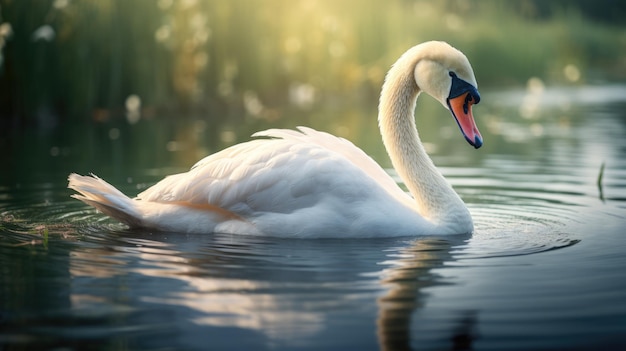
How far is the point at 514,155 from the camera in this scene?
1215cm

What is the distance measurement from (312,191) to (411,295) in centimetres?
181

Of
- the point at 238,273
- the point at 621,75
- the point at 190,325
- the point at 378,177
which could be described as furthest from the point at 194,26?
the point at 621,75

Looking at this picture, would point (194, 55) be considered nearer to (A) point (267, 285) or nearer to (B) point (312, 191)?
(B) point (312, 191)

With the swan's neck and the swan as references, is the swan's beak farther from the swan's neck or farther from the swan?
the swan's neck

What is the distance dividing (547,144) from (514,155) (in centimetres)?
130

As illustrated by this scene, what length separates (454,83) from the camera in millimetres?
6938

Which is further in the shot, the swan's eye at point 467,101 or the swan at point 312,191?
the swan's eye at point 467,101

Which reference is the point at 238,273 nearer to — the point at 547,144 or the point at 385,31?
the point at 547,144

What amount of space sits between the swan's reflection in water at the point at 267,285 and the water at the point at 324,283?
0.04ft

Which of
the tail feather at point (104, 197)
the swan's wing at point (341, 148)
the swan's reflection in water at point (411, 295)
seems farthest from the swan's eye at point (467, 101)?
the tail feather at point (104, 197)

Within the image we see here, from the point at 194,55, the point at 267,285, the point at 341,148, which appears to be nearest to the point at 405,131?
the point at 341,148

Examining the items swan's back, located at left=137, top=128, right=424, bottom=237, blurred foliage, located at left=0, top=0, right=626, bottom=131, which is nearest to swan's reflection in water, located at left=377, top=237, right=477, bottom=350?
A: swan's back, located at left=137, top=128, right=424, bottom=237

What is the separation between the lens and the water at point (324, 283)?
4070mm

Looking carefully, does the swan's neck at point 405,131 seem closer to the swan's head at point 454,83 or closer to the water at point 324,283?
the swan's head at point 454,83
